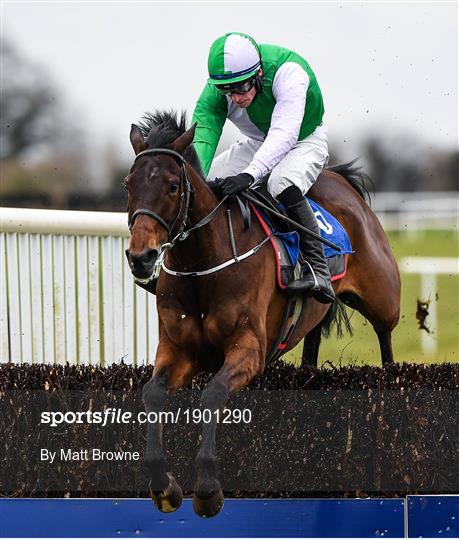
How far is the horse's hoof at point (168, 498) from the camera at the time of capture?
3.61 meters

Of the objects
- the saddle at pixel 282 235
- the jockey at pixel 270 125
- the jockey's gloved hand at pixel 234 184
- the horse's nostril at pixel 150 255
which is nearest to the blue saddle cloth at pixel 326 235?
the saddle at pixel 282 235

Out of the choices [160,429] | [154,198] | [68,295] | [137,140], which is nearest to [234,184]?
[137,140]

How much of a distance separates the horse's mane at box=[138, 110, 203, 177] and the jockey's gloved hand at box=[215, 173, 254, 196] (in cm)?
13

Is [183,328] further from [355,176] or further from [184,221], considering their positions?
[355,176]

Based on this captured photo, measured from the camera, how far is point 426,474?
4.38m

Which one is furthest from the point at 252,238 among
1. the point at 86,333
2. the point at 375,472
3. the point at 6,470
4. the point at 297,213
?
the point at 86,333

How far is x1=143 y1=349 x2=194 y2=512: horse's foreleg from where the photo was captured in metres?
3.61

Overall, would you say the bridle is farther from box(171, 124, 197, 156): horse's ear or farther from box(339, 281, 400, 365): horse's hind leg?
box(339, 281, 400, 365): horse's hind leg

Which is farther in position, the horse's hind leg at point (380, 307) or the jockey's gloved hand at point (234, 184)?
the horse's hind leg at point (380, 307)

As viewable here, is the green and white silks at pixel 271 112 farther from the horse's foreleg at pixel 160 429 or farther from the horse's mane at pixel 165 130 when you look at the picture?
the horse's foreleg at pixel 160 429

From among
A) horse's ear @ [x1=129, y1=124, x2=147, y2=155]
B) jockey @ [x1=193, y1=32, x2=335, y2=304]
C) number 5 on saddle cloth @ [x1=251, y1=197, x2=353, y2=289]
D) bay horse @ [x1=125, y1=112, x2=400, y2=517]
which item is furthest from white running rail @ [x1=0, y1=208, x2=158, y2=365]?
horse's ear @ [x1=129, y1=124, x2=147, y2=155]

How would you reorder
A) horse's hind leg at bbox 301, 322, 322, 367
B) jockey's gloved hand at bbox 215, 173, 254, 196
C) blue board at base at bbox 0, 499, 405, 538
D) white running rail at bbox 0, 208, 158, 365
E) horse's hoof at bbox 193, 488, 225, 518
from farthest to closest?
white running rail at bbox 0, 208, 158, 365, horse's hind leg at bbox 301, 322, 322, 367, jockey's gloved hand at bbox 215, 173, 254, 196, blue board at base at bbox 0, 499, 405, 538, horse's hoof at bbox 193, 488, 225, 518

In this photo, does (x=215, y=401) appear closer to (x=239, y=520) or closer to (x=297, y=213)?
(x=239, y=520)

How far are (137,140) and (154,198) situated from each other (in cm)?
36
